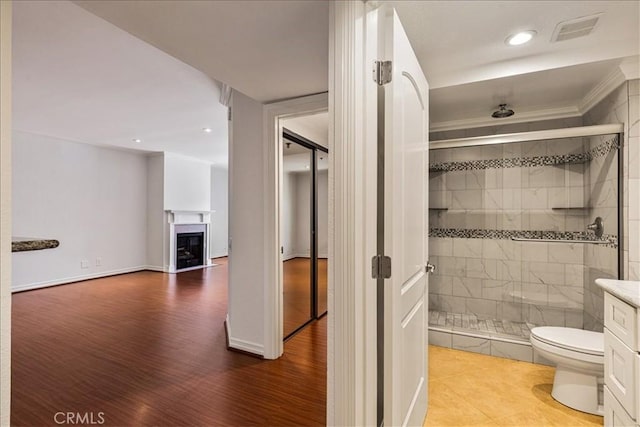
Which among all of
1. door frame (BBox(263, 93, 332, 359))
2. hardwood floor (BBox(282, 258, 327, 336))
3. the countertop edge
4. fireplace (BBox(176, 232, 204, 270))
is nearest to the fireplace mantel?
fireplace (BBox(176, 232, 204, 270))

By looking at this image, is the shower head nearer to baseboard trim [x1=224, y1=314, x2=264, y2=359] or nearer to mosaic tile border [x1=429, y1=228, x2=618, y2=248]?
mosaic tile border [x1=429, y1=228, x2=618, y2=248]

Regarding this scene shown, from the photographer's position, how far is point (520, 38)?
1.85 meters

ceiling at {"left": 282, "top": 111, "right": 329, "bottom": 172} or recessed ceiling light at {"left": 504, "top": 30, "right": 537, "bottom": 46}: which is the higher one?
recessed ceiling light at {"left": 504, "top": 30, "right": 537, "bottom": 46}

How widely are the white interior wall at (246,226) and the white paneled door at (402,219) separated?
4.64 feet

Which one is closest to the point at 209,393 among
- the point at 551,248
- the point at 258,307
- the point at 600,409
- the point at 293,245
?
the point at 258,307

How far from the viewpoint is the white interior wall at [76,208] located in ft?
15.5

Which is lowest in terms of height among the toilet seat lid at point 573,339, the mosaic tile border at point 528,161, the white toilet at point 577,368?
the white toilet at point 577,368

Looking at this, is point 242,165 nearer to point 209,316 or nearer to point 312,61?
point 312,61

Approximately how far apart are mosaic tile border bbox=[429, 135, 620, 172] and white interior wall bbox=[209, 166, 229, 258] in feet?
20.6

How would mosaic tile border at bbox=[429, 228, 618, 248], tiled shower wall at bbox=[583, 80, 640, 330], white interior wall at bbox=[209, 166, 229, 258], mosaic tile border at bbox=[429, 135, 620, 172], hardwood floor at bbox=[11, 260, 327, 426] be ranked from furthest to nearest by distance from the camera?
1. white interior wall at bbox=[209, 166, 229, 258]
2. mosaic tile border at bbox=[429, 228, 618, 248]
3. mosaic tile border at bbox=[429, 135, 620, 172]
4. tiled shower wall at bbox=[583, 80, 640, 330]
5. hardwood floor at bbox=[11, 260, 327, 426]

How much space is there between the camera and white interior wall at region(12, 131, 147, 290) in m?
4.74

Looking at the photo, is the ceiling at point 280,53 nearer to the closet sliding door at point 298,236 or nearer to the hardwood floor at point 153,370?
the closet sliding door at point 298,236

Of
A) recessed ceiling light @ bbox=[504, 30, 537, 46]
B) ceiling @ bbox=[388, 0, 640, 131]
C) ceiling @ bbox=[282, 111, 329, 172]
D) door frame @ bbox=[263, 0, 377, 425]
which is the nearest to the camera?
door frame @ bbox=[263, 0, 377, 425]

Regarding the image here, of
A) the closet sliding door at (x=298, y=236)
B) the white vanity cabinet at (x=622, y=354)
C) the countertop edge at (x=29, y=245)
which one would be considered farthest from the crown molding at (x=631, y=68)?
the countertop edge at (x=29, y=245)
